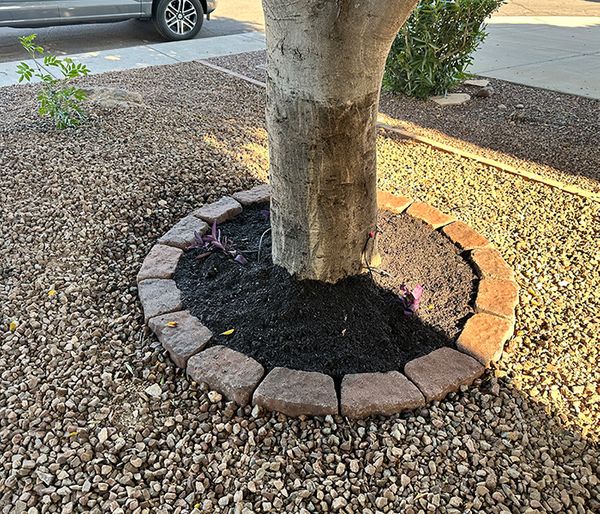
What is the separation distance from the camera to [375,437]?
1.64 meters

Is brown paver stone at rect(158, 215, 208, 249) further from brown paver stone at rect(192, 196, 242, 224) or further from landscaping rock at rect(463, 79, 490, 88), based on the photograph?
landscaping rock at rect(463, 79, 490, 88)

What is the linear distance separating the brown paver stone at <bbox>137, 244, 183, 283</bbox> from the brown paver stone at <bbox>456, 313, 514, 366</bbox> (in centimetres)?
124

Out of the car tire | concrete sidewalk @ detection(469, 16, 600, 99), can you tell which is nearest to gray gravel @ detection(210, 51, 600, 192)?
concrete sidewalk @ detection(469, 16, 600, 99)

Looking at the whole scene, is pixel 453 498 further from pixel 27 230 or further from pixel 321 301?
pixel 27 230

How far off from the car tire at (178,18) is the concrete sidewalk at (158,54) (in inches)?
10.8

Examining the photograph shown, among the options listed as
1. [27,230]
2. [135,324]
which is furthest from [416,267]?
[27,230]

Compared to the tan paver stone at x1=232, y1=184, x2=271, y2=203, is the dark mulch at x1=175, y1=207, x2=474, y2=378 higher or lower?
lower

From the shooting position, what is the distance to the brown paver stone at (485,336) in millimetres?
1907

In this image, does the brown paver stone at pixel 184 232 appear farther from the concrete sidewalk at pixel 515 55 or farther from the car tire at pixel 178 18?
the car tire at pixel 178 18

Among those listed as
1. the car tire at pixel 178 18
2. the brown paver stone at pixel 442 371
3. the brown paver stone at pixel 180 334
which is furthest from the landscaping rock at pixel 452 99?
the car tire at pixel 178 18

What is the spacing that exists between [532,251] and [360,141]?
1229mm

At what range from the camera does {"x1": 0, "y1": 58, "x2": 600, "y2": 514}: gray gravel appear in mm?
1498

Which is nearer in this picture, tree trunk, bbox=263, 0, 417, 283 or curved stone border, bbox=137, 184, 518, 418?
A: tree trunk, bbox=263, 0, 417, 283

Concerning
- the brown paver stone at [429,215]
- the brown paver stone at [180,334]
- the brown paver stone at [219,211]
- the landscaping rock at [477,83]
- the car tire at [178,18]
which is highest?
the car tire at [178,18]
